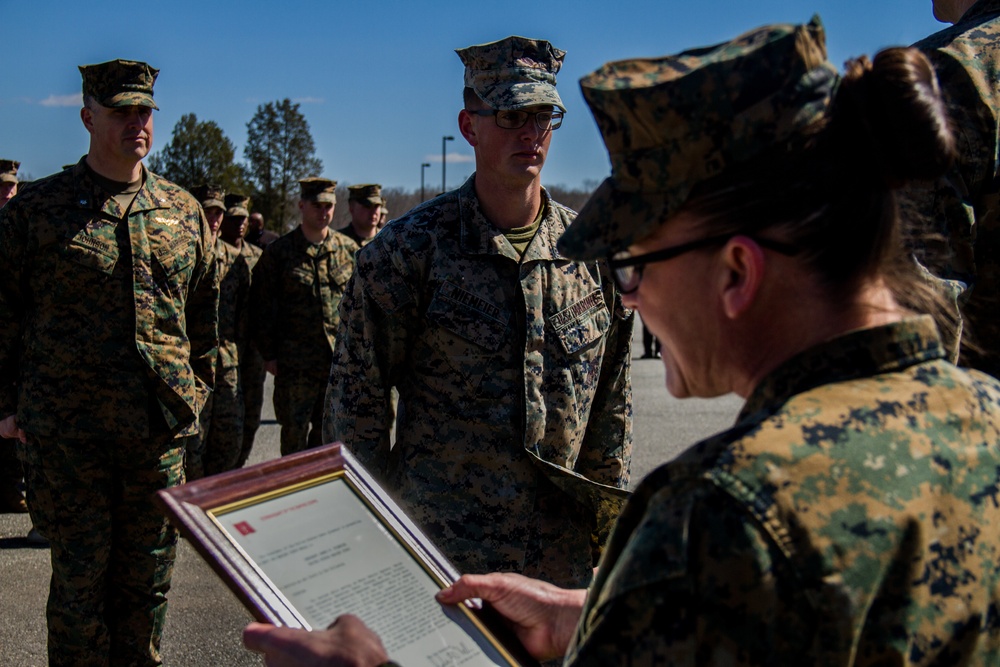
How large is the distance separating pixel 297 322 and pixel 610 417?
16.3 ft

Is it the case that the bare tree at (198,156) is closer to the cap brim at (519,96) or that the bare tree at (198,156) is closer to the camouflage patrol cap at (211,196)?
the camouflage patrol cap at (211,196)

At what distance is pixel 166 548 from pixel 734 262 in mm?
3634

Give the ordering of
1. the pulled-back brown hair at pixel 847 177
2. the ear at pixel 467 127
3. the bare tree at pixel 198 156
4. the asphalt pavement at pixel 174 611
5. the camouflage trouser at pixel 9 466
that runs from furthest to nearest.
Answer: the bare tree at pixel 198 156, the camouflage trouser at pixel 9 466, the asphalt pavement at pixel 174 611, the ear at pixel 467 127, the pulled-back brown hair at pixel 847 177

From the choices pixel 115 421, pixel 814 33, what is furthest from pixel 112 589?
pixel 814 33

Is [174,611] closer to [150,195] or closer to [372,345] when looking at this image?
[150,195]

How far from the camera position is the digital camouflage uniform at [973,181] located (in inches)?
105

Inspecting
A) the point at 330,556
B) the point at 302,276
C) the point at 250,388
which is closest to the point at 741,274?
the point at 330,556

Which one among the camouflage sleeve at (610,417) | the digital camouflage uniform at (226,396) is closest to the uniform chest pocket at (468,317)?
the camouflage sleeve at (610,417)

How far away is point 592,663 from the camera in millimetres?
1129

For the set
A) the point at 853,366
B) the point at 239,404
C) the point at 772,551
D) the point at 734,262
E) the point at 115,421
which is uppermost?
the point at 734,262

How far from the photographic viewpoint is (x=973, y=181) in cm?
280

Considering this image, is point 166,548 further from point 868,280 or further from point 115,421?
point 868,280

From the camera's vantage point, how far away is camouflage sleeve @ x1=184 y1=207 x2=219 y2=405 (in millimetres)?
4680

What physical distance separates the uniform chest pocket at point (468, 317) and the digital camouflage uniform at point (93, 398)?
1.73m
